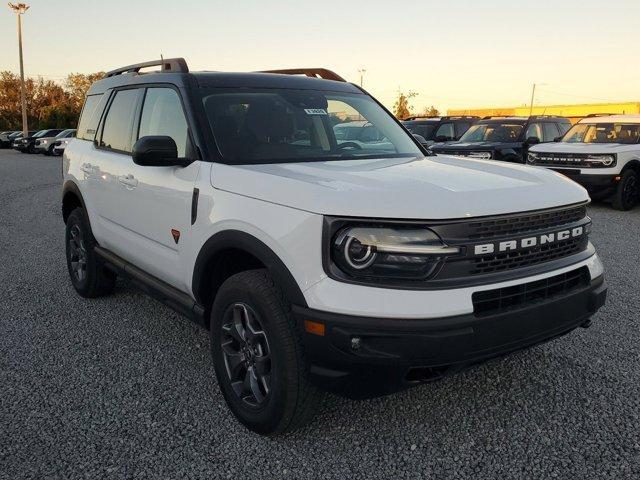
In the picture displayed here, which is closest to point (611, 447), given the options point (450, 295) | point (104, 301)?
point (450, 295)

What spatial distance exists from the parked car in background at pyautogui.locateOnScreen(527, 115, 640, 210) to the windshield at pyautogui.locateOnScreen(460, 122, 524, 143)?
49.4 inches

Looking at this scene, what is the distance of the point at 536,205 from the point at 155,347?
108 inches

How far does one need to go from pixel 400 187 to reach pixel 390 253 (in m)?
0.34

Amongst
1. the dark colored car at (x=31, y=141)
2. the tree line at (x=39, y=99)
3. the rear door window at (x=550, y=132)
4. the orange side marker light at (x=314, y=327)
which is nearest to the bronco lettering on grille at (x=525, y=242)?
the orange side marker light at (x=314, y=327)

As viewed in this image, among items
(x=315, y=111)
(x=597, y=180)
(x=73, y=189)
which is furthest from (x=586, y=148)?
(x=73, y=189)

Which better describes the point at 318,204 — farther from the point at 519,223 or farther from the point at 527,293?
the point at 527,293

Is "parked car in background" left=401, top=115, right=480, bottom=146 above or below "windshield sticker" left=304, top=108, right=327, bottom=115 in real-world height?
below

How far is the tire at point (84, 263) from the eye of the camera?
4914 mm

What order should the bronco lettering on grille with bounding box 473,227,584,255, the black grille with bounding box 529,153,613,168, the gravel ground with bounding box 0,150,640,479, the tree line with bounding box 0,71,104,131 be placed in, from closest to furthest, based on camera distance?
the bronco lettering on grille with bounding box 473,227,584,255 → the gravel ground with bounding box 0,150,640,479 → the black grille with bounding box 529,153,613,168 → the tree line with bounding box 0,71,104,131

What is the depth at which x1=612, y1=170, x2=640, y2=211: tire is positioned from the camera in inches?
412

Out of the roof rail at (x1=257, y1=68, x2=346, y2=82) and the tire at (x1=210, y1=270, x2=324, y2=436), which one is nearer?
the tire at (x1=210, y1=270, x2=324, y2=436)

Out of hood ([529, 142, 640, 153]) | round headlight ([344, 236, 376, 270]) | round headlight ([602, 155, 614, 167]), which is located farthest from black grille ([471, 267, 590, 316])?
hood ([529, 142, 640, 153])

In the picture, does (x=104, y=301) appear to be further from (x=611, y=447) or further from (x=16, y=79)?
(x=16, y=79)

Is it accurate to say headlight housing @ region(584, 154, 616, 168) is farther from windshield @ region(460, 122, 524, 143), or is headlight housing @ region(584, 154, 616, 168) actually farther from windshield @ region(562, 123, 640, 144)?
windshield @ region(460, 122, 524, 143)
